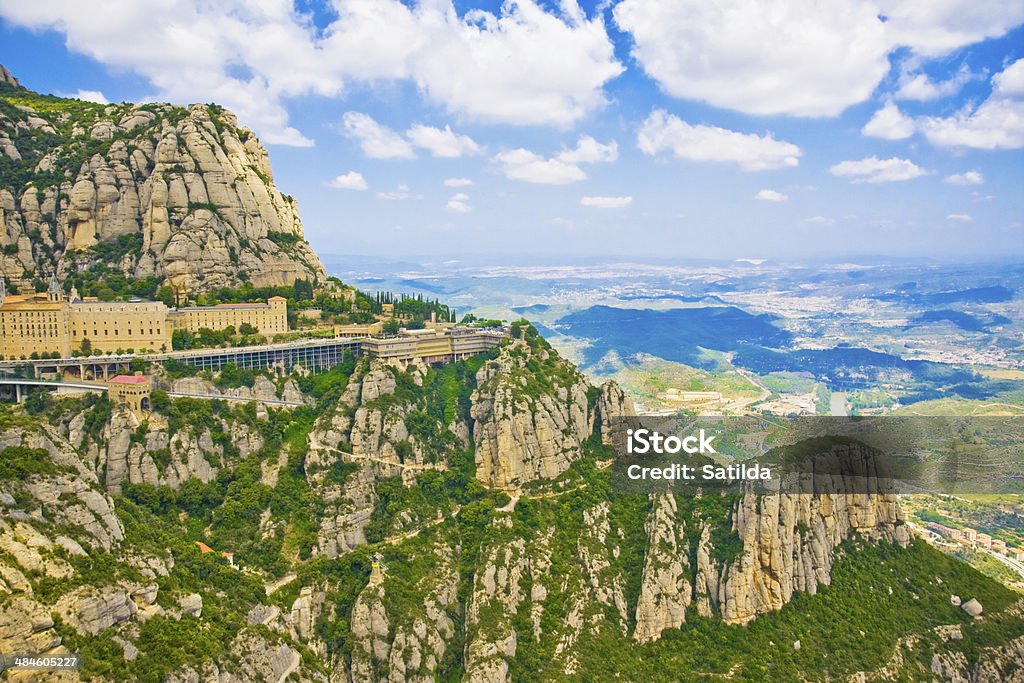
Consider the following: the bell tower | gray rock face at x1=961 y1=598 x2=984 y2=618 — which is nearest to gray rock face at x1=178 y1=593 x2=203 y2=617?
the bell tower

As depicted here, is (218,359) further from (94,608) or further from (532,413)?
(94,608)

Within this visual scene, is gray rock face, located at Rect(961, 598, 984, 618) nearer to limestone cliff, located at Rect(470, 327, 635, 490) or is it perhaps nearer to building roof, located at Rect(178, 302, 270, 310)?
limestone cliff, located at Rect(470, 327, 635, 490)

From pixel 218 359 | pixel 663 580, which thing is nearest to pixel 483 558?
pixel 663 580

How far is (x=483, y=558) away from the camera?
49.0 metres

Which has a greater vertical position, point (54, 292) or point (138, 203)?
point (138, 203)

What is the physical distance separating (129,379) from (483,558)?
23.6m

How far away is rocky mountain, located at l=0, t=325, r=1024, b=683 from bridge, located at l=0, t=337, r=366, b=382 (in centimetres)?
254

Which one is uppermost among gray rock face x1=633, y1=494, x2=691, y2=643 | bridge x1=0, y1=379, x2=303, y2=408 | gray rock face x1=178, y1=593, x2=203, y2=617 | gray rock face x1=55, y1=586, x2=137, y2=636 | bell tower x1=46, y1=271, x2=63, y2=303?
bell tower x1=46, y1=271, x2=63, y2=303

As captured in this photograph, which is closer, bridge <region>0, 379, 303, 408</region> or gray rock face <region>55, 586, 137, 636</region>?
gray rock face <region>55, 586, 137, 636</region>

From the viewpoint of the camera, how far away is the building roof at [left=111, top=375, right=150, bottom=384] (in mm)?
50312

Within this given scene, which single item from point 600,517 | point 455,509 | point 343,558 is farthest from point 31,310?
point 600,517

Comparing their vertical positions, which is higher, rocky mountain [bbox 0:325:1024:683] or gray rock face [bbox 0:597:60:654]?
gray rock face [bbox 0:597:60:654]

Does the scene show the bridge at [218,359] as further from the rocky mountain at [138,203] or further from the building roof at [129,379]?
the rocky mountain at [138,203]

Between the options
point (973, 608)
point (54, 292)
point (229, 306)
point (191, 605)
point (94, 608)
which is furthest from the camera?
point (229, 306)
